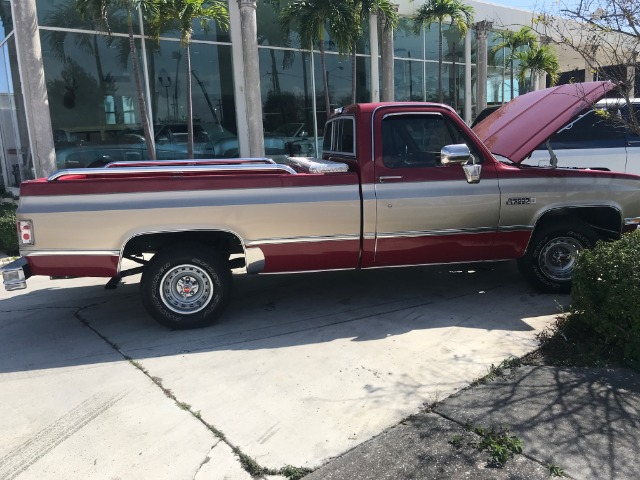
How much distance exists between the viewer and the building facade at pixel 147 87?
11.6 m

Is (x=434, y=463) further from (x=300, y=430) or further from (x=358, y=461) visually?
(x=300, y=430)

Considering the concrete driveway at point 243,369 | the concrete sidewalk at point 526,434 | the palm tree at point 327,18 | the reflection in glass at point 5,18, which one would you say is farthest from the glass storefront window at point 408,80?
the concrete sidewalk at point 526,434

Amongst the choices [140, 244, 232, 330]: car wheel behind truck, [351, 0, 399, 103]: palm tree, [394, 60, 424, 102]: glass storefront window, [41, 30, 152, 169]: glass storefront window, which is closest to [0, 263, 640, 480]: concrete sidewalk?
[140, 244, 232, 330]: car wheel behind truck

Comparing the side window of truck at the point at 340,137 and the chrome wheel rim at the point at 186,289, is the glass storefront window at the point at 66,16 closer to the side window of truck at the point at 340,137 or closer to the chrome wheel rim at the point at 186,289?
the side window of truck at the point at 340,137

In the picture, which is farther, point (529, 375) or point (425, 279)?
point (425, 279)

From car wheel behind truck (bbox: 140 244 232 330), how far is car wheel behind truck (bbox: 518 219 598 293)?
321 cm

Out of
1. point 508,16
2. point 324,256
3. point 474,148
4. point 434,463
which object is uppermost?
point 508,16

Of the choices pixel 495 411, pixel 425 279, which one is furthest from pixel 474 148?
pixel 495 411

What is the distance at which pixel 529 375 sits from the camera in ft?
12.6

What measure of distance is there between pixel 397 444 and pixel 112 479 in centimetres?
161

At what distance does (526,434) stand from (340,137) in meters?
3.72

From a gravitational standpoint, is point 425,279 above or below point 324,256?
below

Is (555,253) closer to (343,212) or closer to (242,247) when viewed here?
(343,212)

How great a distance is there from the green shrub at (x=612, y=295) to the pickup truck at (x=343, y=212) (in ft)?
3.90
